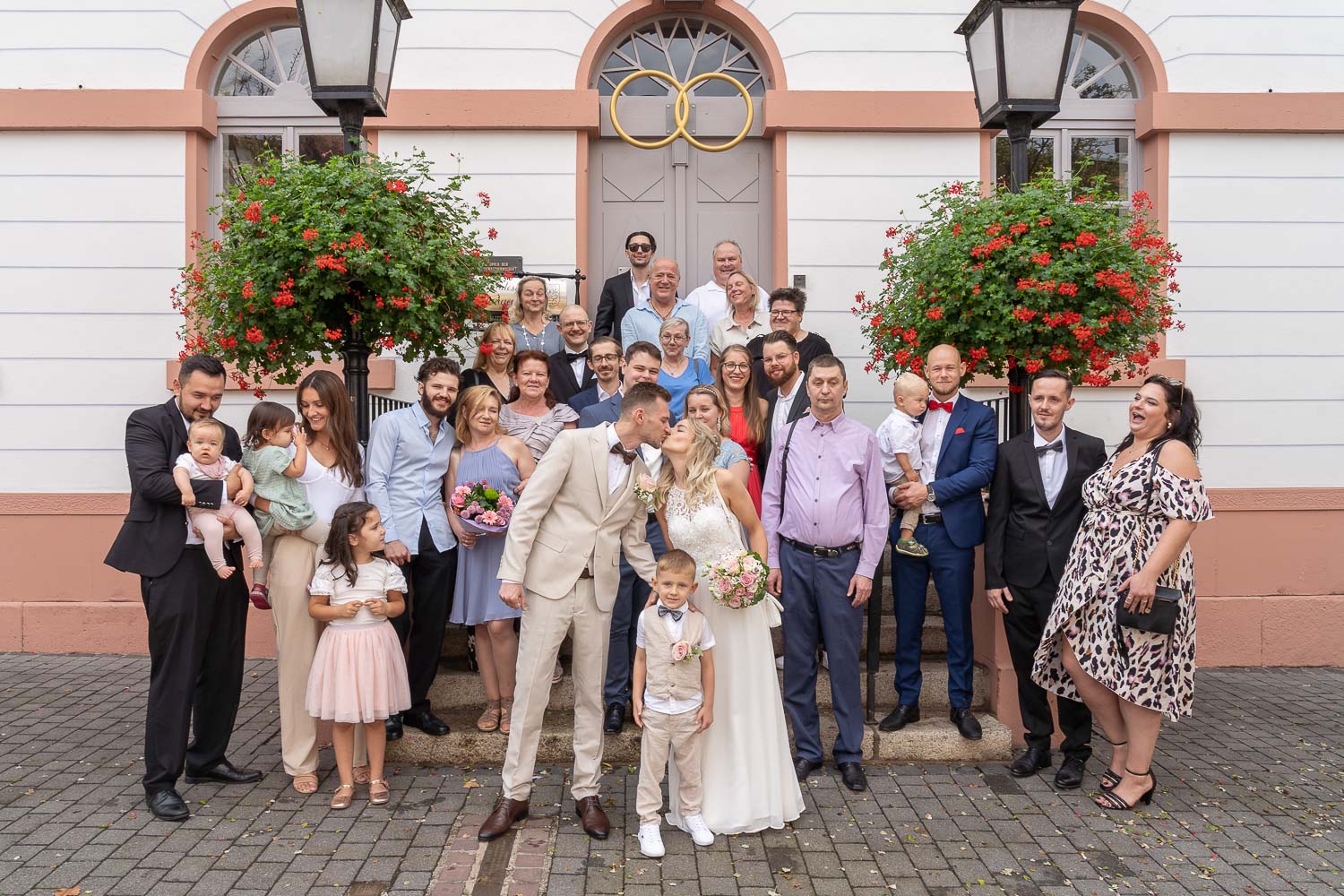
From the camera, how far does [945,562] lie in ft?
18.3

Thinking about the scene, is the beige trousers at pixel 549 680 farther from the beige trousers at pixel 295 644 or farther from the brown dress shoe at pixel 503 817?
the beige trousers at pixel 295 644

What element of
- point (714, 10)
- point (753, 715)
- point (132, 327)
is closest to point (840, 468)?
point (753, 715)

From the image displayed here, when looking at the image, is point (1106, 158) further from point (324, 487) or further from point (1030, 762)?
point (324, 487)

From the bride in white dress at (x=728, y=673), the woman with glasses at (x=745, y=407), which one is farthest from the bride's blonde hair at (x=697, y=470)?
the woman with glasses at (x=745, y=407)

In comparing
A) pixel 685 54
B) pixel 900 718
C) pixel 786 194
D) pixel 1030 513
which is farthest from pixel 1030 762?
pixel 685 54

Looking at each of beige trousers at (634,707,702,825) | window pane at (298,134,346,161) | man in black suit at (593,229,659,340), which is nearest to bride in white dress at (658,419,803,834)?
beige trousers at (634,707,702,825)

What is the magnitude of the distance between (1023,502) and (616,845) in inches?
112

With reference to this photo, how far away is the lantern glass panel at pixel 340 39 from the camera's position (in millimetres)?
5395

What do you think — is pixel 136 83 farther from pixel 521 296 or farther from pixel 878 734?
pixel 878 734

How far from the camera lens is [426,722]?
551 cm

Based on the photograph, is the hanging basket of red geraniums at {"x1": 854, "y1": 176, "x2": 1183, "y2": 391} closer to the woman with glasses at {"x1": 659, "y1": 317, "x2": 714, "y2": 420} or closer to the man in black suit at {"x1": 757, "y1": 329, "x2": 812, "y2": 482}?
the man in black suit at {"x1": 757, "y1": 329, "x2": 812, "y2": 482}

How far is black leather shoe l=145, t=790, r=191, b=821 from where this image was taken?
186 inches

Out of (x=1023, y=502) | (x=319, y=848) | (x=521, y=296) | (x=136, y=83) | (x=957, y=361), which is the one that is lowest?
(x=319, y=848)

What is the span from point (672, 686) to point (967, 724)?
206cm
